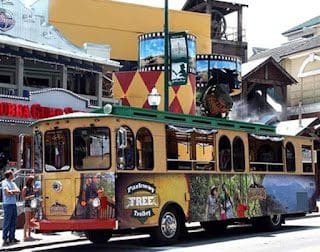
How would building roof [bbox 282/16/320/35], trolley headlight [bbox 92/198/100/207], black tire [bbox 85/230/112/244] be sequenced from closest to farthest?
trolley headlight [bbox 92/198/100/207], black tire [bbox 85/230/112/244], building roof [bbox 282/16/320/35]

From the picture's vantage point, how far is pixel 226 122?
54.8 ft

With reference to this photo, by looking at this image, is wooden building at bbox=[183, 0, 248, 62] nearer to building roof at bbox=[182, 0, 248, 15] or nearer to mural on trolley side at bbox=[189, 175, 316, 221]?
building roof at bbox=[182, 0, 248, 15]

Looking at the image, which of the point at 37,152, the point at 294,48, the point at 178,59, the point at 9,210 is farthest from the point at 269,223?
the point at 294,48

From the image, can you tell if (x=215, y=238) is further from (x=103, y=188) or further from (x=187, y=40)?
(x=187, y=40)

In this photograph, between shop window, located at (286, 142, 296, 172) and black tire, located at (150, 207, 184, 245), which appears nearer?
black tire, located at (150, 207, 184, 245)

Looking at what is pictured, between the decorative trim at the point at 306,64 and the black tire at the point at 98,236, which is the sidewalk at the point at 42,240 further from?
the decorative trim at the point at 306,64

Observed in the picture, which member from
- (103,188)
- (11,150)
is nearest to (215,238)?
(103,188)

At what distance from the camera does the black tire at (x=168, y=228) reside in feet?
46.9

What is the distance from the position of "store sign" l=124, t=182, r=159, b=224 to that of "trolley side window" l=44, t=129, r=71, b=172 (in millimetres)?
1447

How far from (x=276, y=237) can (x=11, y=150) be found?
11.9 m

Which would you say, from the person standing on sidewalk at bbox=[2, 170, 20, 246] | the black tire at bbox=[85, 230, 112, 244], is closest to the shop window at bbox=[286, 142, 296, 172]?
the black tire at bbox=[85, 230, 112, 244]

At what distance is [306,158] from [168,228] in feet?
23.5

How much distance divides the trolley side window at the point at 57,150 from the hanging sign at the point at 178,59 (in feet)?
32.8

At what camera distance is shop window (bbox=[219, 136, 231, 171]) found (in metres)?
16.3
